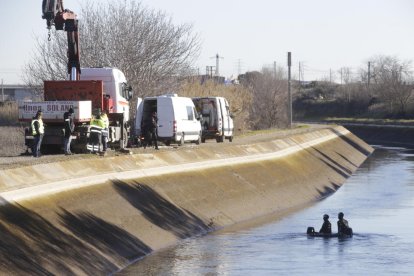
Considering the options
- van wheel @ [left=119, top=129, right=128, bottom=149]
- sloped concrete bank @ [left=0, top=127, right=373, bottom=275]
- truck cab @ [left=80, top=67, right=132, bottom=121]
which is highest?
truck cab @ [left=80, top=67, right=132, bottom=121]

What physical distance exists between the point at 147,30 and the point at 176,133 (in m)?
17.6

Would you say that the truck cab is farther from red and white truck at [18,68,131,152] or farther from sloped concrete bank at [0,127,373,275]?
sloped concrete bank at [0,127,373,275]

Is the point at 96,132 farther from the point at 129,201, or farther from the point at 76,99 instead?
the point at 129,201

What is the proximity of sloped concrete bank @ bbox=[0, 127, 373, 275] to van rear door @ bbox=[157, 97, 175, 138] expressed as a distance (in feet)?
6.08

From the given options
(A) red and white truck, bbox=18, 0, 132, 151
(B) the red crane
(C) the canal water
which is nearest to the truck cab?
(A) red and white truck, bbox=18, 0, 132, 151

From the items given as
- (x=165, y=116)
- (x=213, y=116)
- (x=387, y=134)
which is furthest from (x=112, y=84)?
(x=387, y=134)

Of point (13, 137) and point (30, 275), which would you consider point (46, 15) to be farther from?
point (30, 275)

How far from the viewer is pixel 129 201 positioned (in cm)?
3472

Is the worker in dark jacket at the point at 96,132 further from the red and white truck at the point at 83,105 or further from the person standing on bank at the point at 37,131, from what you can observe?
the person standing on bank at the point at 37,131

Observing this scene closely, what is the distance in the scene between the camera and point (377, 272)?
2858 centimetres

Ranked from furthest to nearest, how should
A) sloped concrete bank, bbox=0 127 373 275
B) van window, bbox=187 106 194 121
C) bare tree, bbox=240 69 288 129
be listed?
bare tree, bbox=240 69 288 129
van window, bbox=187 106 194 121
sloped concrete bank, bbox=0 127 373 275

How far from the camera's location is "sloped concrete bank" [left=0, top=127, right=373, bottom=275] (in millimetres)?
26516

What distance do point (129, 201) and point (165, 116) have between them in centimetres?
1520

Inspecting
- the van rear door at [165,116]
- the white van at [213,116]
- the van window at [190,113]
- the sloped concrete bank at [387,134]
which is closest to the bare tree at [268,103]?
the sloped concrete bank at [387,134]
